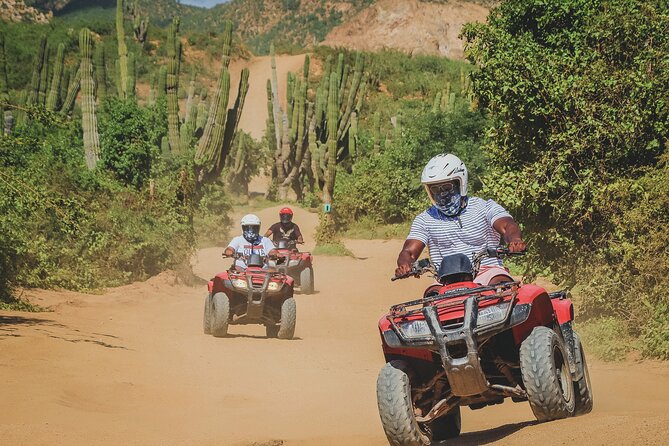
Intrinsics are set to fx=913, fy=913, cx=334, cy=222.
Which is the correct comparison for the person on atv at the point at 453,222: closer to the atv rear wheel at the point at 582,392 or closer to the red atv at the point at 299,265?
the atv rear wheel at the point at 582,392

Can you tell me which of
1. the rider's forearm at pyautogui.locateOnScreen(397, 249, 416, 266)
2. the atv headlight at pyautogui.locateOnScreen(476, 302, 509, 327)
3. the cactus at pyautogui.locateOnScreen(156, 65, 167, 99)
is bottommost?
the atv headlight at pyautogui.locateOnScreen(476, 302, 509, 327)

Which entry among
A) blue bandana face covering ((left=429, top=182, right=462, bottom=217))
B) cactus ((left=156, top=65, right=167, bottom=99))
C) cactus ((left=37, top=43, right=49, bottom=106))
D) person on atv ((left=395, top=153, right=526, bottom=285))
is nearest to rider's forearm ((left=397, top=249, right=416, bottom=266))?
person on atv ((left=395, top=153, right=526, bottom=285))

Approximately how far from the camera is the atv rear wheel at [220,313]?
13.3 meters

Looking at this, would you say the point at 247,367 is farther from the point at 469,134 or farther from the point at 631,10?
the point at 469,134

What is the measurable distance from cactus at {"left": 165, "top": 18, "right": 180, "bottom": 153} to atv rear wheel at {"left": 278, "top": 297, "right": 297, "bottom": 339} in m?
13.1

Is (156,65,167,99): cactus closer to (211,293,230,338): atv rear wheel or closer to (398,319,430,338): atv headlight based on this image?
(211,293,230,338): atv rear wheel

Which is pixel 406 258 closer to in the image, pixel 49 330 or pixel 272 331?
pixel 49 330

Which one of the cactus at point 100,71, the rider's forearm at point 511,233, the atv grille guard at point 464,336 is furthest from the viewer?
the cactus at point 100,71

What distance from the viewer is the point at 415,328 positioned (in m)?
5.96

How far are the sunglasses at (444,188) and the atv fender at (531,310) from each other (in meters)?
1.04

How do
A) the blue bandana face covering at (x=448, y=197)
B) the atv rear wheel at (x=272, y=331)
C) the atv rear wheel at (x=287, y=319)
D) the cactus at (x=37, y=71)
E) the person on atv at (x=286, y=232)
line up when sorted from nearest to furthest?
the blue bandana face covering at (x=448, y=197), the atv rear wheel at (x=287, y=319), the atv rear wheel at (x=272, y=331), the person on atv at (x=286, y=232), the cactus at (x=37, y=71)

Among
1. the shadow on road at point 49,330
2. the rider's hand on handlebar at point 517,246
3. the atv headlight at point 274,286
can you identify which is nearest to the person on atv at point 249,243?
the atv headlight at point 274,286

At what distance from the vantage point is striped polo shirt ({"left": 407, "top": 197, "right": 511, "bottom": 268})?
6789 millimetres

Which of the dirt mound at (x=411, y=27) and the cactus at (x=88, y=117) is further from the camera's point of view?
the dirt mound at (x=411, y=27)
